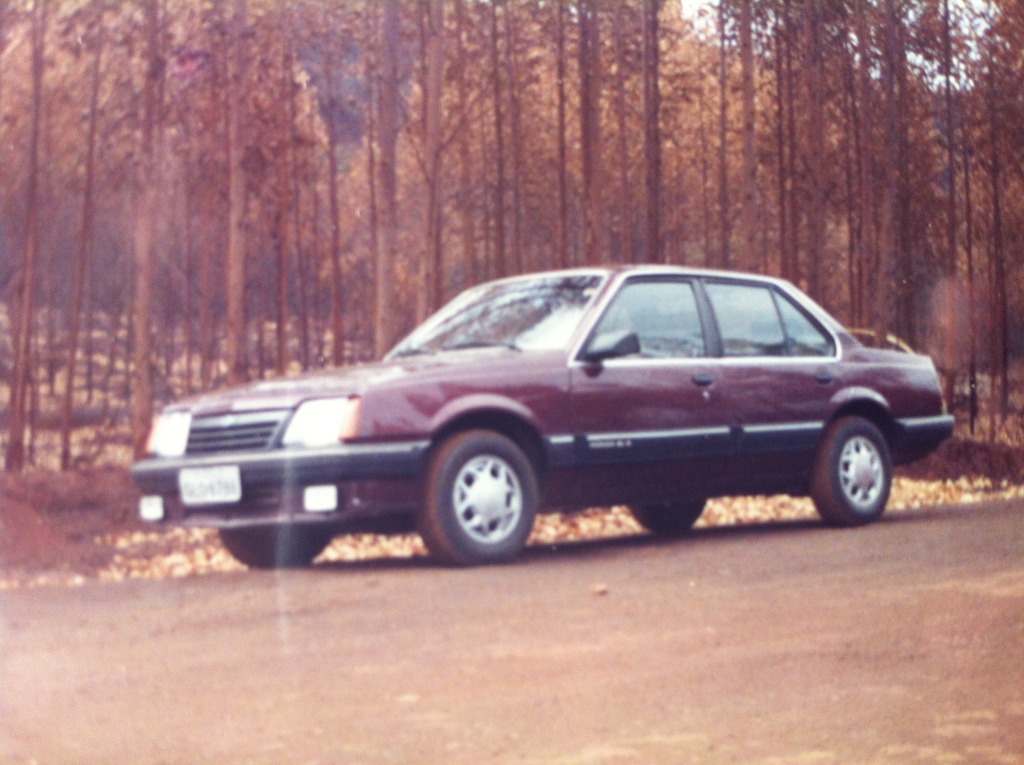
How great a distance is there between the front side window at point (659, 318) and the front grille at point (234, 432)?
194 cm

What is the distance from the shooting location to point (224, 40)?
741 inches

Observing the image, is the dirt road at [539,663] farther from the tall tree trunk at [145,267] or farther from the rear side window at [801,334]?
the tall tree trunk at [145,267]

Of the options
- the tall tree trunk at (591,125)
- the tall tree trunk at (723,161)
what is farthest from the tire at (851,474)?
the tall tree trunk at (723,161)

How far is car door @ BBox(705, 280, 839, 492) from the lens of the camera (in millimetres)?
9367

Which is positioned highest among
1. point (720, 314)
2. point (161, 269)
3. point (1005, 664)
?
point (161, 269)

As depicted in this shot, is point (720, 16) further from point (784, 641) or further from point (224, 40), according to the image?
point (784, 641)

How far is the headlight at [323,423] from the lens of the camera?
7633mm

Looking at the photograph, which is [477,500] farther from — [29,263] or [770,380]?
[29,263]

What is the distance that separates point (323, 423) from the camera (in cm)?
768

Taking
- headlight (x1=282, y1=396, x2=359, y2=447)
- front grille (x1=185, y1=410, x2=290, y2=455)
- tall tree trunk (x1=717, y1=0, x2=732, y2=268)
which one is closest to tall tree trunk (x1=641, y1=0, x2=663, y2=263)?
tall tree trunk (x1=717, y1=0, x2=732, y2=268)

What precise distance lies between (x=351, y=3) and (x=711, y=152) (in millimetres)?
11258

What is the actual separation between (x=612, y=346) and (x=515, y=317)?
700 millimetres

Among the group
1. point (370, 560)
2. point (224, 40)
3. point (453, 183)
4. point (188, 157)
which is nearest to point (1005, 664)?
point (370, 560)

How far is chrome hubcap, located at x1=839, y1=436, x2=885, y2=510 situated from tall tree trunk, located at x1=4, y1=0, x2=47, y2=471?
873cm
